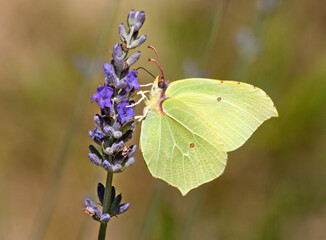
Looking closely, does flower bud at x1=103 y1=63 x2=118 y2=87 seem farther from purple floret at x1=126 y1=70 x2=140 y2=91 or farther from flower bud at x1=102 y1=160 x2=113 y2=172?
flower bud at x1=102 y1=160 x2=113 y2=172

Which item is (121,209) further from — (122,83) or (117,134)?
(122,83)

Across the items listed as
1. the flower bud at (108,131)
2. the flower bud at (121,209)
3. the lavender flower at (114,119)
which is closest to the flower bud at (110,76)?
the lavender flower at (114,119)

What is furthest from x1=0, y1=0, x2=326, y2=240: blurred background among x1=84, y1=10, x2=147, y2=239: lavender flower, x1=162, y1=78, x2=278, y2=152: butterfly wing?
x1=84, y1=10, x2=147, y2=239: lavender flower

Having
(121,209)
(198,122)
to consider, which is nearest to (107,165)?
(121,209)

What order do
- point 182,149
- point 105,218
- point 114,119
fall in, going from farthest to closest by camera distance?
point 182,149 < point 114,119 < point 105,218

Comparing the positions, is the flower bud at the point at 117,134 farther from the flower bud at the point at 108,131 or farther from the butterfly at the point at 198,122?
the butterfly at the point at 198,122
